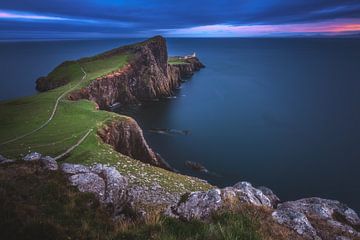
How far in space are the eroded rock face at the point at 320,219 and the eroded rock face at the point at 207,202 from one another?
1.85m

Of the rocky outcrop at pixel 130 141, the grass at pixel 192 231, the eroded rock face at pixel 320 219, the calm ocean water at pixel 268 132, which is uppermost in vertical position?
the grass at pixel 192 231

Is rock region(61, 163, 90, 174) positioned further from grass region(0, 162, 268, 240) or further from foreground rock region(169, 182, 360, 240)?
foreground rock region(169, 182, 360, 240)

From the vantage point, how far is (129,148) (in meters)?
51.0

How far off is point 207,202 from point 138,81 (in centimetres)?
9636

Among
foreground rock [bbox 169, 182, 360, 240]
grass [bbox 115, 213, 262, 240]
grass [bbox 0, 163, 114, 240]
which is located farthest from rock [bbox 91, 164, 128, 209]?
grass [bbox 115, 213, 262, 240]

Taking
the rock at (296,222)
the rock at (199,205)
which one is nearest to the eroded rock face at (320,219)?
the rock at (296,222)

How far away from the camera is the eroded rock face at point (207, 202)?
1538 centimetres

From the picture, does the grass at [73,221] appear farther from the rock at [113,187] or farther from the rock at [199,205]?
the rock at [113,187]

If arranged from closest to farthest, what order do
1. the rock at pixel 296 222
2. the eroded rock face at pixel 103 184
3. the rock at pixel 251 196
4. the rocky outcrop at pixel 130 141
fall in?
the rock at pixel 296 222 < the eroded rock face at pixel 103 184 < the rock at pixel 251 196 < the rocky outcrop at pixel 130 141

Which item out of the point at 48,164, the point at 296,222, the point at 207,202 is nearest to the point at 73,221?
the point at 207,202

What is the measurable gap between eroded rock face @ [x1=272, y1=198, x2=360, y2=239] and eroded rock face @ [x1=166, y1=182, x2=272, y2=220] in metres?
1.85

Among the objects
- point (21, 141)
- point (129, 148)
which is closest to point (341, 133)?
point (129, 148)

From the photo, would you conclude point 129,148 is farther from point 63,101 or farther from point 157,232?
point 157,232

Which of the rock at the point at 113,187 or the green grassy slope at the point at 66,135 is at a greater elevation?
the rock at the point at 113,187
